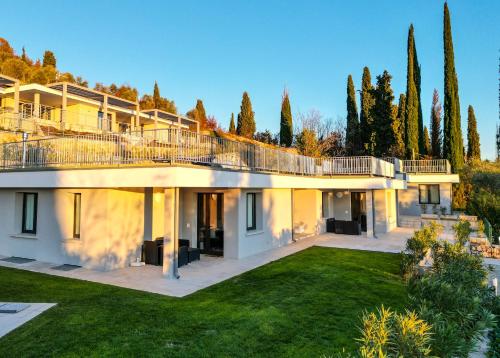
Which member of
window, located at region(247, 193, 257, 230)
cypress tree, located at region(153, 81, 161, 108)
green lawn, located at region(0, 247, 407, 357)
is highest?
cypress tree, located at region(153, 81, 161, 108)

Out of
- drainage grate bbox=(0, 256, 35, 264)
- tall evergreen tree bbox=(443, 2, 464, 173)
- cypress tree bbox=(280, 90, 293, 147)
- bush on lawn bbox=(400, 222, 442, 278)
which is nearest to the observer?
bush on lawn bbox=(400, 222, 442, 278)

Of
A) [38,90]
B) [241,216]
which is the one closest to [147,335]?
[241,216]

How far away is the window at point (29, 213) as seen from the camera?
40.5 ft

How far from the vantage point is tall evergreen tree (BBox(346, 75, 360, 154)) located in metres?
37.1

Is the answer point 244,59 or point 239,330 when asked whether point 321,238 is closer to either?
point 239,330

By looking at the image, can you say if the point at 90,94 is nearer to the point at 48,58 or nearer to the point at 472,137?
the point at 48,58

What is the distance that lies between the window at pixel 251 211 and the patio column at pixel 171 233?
4581 mm

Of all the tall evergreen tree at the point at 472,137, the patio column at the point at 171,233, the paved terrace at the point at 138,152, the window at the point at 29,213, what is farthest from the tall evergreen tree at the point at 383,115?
the window at the point at 29,213

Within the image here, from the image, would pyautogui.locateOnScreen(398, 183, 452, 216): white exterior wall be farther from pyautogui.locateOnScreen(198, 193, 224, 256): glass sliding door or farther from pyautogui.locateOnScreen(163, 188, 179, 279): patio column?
pyautogui.locateOnScreen(163, 188, 179, 279): patio column

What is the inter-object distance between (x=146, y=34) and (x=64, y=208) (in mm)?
19722

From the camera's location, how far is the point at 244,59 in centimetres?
3144

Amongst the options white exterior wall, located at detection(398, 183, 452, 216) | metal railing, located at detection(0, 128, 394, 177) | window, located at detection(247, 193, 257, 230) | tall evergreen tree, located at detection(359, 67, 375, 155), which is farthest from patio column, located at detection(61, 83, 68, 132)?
white exterior wall, located at detection(398, 183, 452, 216)

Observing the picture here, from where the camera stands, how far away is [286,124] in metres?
42.9

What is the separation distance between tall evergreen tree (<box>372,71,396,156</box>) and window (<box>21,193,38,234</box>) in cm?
2832
